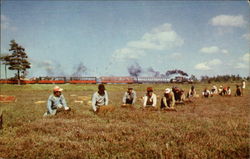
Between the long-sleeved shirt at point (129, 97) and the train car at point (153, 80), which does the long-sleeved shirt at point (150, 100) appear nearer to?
the long-sleeved shirt at point (129, 97)

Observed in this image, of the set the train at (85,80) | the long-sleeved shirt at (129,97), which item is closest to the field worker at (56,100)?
the long-sleeved shirt at (129,97)

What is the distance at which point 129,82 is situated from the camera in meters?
59.8

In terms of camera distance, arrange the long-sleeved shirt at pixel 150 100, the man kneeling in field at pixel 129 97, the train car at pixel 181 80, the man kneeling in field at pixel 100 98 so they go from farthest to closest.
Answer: the train car at pixel 181 80 → the man kneeling in field at pixel 129 97 → the long-sleeved shirt at pixel 150 100 → the man kneeling in field at pixel 100 98

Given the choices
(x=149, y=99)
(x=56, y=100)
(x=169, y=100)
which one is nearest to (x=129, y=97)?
(x=149, y=99)

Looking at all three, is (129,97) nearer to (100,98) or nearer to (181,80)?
(100,98)

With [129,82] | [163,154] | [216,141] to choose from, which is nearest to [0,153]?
[163,154]

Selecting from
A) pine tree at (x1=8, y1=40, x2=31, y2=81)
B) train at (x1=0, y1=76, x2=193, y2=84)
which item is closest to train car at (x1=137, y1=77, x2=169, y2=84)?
train at (x1=0, y1=76, x2=193, y2=84)

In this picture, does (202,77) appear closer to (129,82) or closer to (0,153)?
(129,82)

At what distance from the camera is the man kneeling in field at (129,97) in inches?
572

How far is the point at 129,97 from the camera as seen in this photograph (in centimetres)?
1474

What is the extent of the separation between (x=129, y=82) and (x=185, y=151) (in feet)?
180

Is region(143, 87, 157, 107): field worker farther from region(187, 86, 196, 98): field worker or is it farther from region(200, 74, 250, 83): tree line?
region(200, 74, 250, 83): tree line

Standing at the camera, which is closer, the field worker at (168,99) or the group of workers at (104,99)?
the group of workers at (104,99)

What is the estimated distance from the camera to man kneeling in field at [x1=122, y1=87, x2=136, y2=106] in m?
14.5
